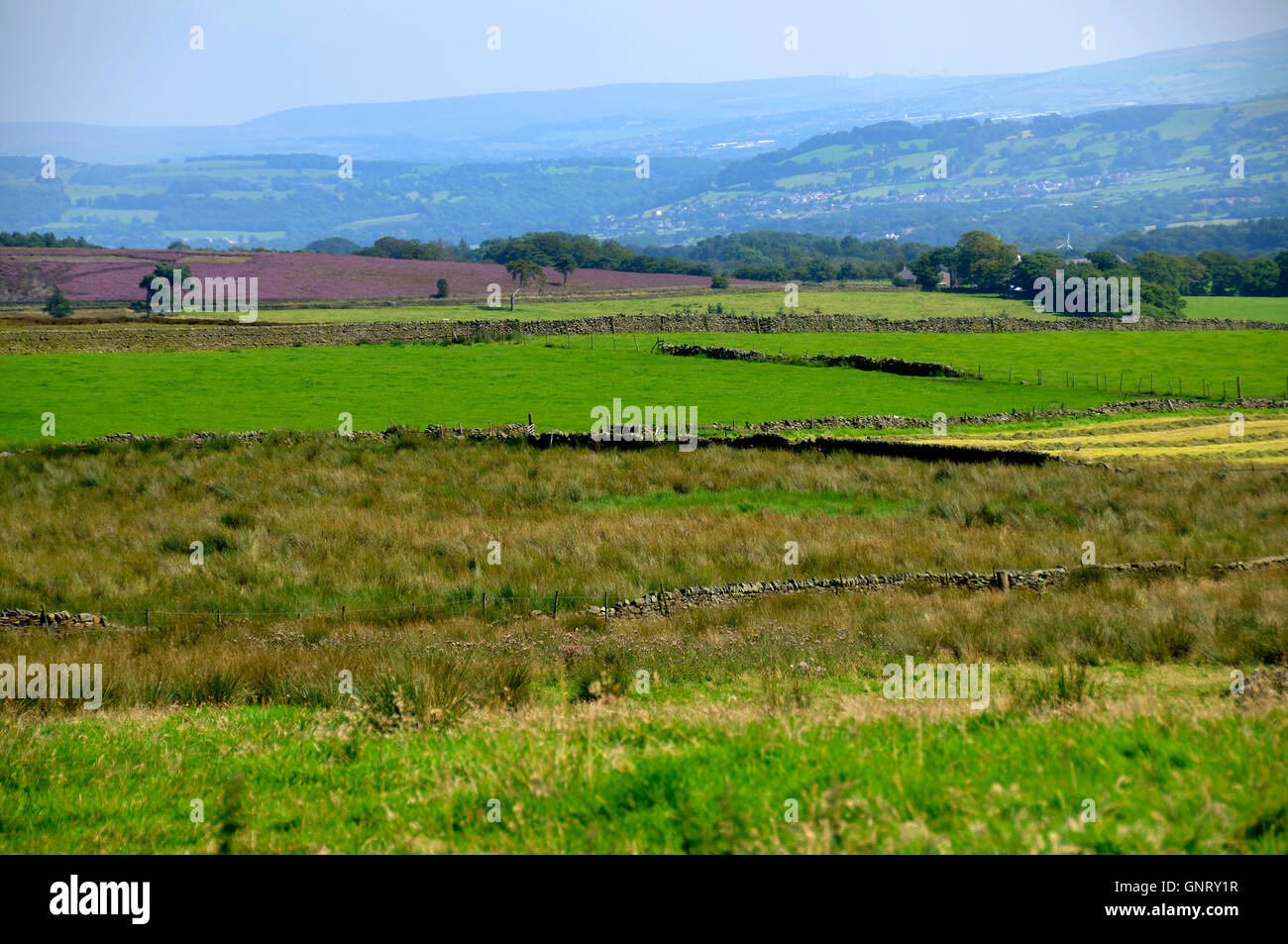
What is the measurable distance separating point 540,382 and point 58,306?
5884 centimetres

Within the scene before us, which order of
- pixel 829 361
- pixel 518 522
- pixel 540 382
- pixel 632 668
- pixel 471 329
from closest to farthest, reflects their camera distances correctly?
pixel 632 668, pixel 518 522, pixel 540 382, pixel 829 361, pixel 471 329

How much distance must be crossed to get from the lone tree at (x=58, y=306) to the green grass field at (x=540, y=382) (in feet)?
118

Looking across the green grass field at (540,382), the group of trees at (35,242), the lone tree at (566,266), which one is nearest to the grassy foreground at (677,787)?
the green grass field at (540,382)

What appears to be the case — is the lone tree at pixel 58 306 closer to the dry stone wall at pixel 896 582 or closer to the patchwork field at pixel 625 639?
the patchwork field at pixel 625 639

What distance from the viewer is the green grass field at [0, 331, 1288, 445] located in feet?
130

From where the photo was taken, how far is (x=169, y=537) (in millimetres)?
21766

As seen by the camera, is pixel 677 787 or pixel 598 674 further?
pixel 598 674

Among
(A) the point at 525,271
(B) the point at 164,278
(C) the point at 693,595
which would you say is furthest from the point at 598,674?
(A) the point at 525,271

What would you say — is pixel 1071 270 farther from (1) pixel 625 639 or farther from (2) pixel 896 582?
(1) pixel 625 639

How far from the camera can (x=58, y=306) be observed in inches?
3410

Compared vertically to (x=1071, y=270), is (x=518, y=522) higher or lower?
lower
